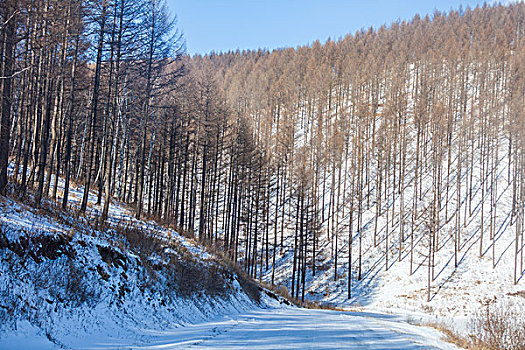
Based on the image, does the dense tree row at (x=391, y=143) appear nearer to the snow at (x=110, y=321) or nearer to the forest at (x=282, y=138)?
the forest at (x=282, y=138)

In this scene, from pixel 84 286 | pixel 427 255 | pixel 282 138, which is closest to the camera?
pixel 84 286

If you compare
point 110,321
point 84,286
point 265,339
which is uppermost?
point 84,286

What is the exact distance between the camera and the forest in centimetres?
1880

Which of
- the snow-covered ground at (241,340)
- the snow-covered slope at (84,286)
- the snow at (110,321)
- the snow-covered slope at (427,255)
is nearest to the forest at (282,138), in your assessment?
the snow-covered slope at (427,255)

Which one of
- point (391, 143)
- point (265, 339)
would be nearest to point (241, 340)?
point (265, 339)

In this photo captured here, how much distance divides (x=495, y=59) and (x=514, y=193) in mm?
40175

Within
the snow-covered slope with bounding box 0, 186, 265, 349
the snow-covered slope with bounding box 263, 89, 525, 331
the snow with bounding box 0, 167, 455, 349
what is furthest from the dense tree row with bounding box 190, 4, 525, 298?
the snow with bounding box 0, 167, 455, 349

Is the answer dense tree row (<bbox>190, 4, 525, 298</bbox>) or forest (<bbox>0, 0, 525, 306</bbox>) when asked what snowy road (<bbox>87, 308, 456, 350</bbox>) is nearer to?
forest (<bbox>0, 0, 525, 306</bbox>)

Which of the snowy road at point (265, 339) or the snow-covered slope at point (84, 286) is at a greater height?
the snow-covered slope at point (84, 286)

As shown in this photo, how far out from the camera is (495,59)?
7000 centimetres

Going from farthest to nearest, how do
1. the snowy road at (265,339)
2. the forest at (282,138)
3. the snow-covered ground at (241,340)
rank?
1. the forest at (282,138)
2. the snowy road at (265,339)
3. the snow-covered ground at (241,340)

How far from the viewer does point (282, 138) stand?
55.9 m

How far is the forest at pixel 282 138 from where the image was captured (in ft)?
61.7

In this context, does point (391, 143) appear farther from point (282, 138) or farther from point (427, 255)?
point (427, 255)
